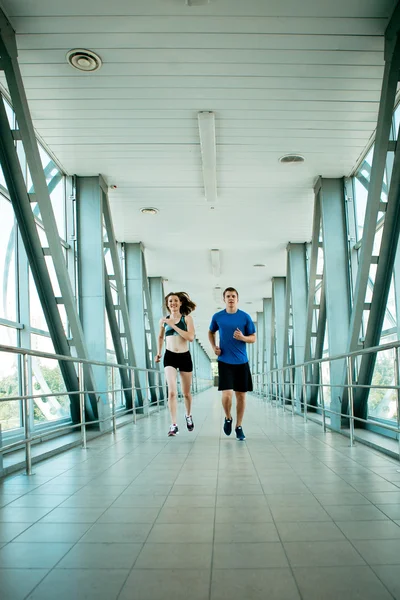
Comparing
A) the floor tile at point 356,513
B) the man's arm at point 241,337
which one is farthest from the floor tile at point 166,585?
the man's arm at point 241,337

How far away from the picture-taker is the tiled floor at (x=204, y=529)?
5.58 ft

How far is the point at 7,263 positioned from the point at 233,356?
2.58 metres

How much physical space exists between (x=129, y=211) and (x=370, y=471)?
679cm

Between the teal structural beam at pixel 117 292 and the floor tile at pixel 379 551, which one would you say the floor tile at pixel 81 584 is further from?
the teal structural beam at pixel 117 292

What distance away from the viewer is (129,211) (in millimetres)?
9367

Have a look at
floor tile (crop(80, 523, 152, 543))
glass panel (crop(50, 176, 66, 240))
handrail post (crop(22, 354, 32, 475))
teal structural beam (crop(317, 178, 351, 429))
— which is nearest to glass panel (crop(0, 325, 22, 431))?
handrail post (crop(22, 354, 32, 475))

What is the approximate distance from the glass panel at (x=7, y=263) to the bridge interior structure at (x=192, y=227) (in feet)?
0.09

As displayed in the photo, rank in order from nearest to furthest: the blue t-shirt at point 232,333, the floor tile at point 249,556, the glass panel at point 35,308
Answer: the floor tile at point 249,556 < the blue t-shirt at point 232,333 < the glass panel at point 35,308

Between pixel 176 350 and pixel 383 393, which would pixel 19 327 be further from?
pixel 383 393

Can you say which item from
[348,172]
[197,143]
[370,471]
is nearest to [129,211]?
[197,143]

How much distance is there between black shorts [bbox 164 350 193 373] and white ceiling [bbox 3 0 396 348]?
105 inches

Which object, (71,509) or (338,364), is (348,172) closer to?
(338,364)

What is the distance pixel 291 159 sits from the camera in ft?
23.7

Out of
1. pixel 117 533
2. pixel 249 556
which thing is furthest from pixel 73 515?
pixel 249 556
